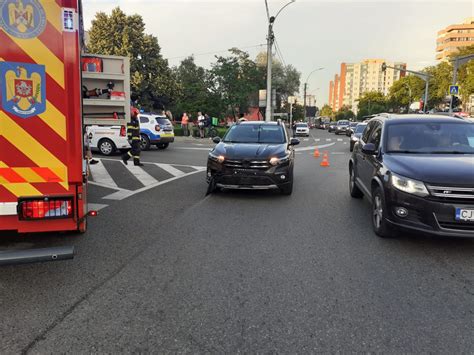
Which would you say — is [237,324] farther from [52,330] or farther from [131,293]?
[52,330]

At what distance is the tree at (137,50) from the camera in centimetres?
4166

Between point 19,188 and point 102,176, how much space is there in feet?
25.0

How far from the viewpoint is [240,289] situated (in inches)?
155

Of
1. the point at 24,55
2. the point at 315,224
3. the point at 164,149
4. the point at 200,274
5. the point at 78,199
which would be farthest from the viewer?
the point at 164,149

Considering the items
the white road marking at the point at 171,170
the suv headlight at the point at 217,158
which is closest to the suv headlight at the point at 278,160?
the suv headlight at the point at 217,158

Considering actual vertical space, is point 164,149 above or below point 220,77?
below

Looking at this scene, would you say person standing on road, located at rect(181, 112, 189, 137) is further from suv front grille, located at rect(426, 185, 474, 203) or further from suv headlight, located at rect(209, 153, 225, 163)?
suv front grille, located at rect(426, 185, 474, 203)

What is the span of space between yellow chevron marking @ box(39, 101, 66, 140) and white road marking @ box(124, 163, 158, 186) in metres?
6.29

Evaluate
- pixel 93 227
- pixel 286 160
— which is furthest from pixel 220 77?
pixel 93 227

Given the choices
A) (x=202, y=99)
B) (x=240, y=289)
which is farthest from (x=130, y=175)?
(x=202, y=99)

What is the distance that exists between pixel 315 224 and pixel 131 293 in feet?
11.2

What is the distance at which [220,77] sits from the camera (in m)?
38.9

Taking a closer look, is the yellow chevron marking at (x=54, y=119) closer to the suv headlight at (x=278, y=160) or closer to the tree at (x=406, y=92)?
the suv headlight at (x=278, y=160)

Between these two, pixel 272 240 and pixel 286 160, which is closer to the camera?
pixel 272 240
